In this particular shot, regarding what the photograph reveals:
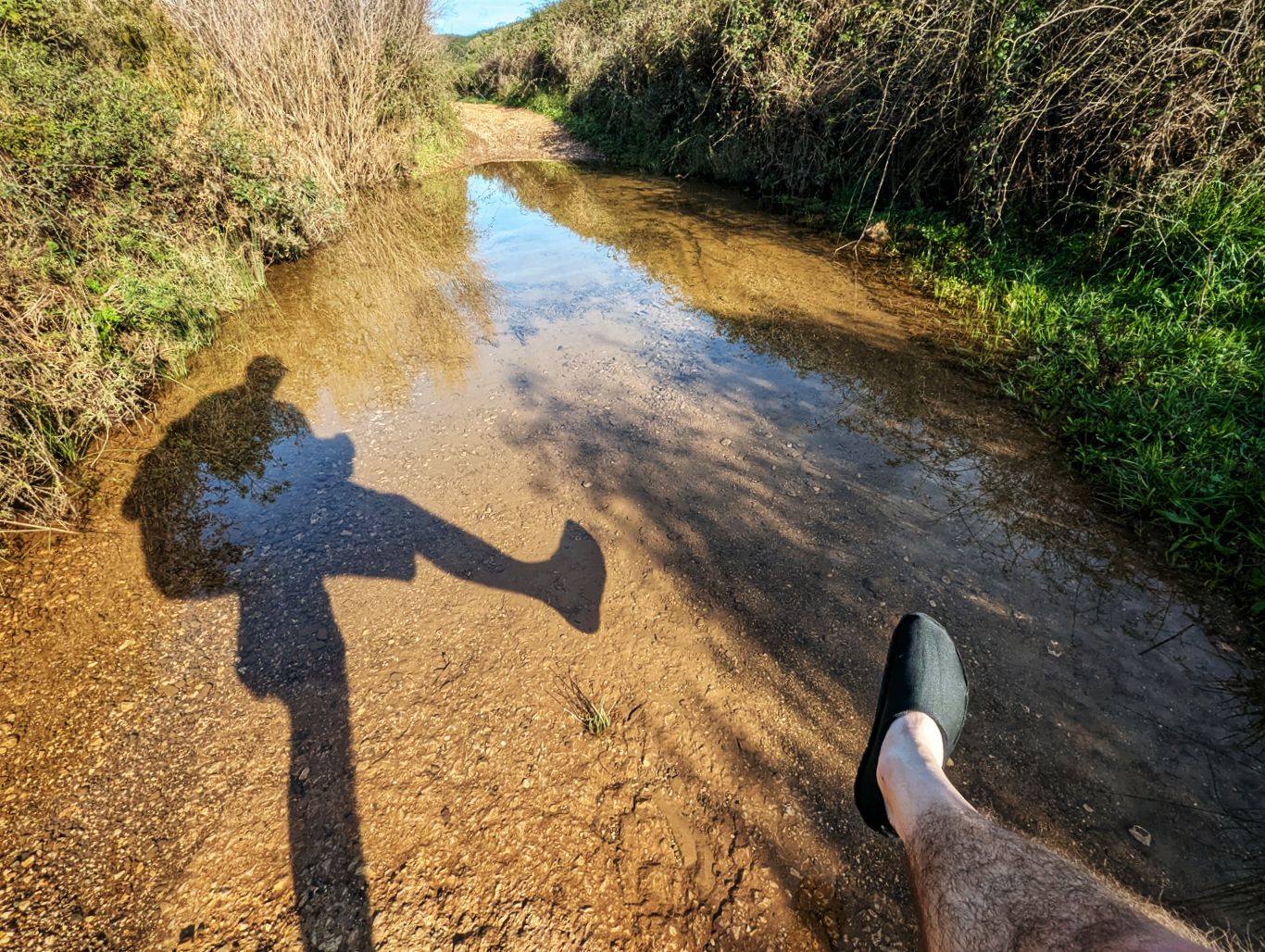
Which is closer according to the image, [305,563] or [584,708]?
[584,708]

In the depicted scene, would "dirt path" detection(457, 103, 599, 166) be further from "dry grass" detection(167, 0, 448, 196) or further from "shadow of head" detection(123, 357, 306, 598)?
"shadow of head" detection(123, 357, 306, 598)

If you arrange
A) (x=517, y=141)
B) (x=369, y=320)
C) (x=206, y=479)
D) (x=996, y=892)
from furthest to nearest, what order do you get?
(x=517, y=141), (x=369, y=320), (x=206, y=479), (x=996, y=892)

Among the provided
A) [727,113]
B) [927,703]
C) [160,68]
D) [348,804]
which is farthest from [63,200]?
[727,113]

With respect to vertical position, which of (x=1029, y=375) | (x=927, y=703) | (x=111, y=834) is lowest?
(x=111, y=834)

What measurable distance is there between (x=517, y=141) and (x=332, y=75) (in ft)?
23.9

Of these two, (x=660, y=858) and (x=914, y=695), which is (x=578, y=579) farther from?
(x=914, y=695)

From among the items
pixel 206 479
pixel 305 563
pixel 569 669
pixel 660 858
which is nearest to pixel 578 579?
pixel 569 669

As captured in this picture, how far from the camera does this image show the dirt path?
13609mm

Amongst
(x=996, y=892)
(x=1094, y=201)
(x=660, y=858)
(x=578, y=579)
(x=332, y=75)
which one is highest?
(x=332, y=75)

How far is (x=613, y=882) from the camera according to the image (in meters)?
1.62

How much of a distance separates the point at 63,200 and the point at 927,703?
20.6 ft

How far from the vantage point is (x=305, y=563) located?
2766 millimetres

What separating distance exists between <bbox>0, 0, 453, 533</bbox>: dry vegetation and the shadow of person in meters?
0.55

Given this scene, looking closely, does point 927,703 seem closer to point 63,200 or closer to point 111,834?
point 111,834
